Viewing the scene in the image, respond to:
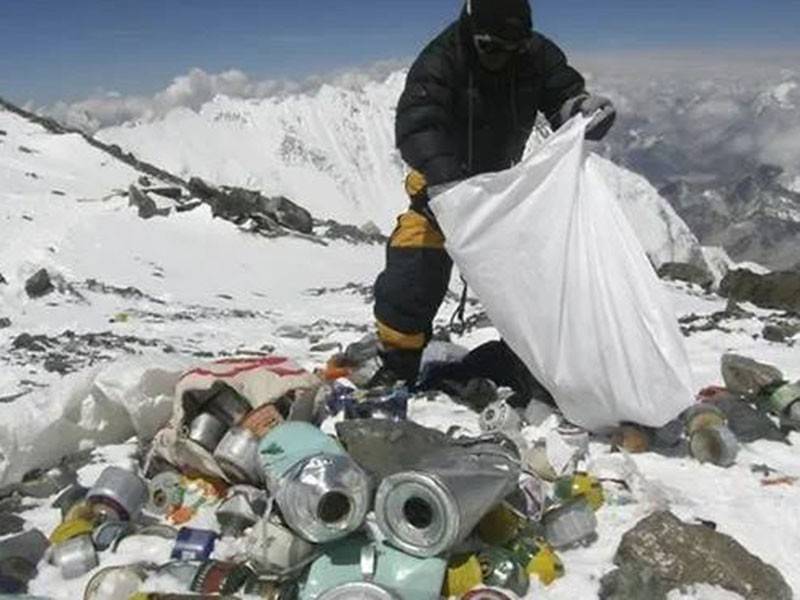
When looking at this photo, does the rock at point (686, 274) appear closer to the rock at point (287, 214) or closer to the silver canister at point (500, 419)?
the rock at point (287, 214)

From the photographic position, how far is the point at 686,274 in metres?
16.4

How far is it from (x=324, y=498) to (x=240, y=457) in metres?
0.75

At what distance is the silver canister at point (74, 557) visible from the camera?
3.27 m

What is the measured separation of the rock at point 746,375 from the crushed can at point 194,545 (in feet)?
10.4

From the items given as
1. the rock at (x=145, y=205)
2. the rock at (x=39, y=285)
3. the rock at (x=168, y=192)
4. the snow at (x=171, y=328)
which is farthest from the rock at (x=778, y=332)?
the rock at (x=168, y=192)

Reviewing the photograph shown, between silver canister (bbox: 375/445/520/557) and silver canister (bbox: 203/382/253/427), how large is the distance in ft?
4.16

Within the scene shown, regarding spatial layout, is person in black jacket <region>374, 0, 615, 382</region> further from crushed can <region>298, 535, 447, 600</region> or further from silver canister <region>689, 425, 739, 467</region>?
crushed can <region>298, 535, 447, 600</region>

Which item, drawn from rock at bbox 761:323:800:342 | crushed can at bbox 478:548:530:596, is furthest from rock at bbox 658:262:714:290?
crushed can at bbox 478:548:530:596

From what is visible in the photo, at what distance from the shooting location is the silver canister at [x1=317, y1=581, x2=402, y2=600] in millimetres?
2803

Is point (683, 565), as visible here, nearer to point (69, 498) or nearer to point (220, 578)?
point (220, 578)

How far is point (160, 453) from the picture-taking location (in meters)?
4.07

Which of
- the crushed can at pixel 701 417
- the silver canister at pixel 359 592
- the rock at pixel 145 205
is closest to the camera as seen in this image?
the silver canister at pixel 359 592

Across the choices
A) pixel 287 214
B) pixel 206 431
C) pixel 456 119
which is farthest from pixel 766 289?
pixel 206 431

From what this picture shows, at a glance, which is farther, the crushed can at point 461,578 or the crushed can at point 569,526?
the crushed can at point 569,526
